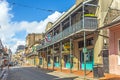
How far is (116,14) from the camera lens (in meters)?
30.6

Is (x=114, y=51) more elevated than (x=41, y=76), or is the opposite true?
(x=114, y=51)

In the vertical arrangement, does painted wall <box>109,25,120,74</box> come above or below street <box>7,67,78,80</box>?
above

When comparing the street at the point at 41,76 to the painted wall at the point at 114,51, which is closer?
the painted wall at the point at 114,51

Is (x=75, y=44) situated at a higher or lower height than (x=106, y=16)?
lower

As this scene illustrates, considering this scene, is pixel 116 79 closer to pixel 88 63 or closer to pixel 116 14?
pixel 116 14

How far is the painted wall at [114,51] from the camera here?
25.9m

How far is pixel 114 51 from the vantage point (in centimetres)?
2641

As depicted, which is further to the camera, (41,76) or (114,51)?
(41,76)

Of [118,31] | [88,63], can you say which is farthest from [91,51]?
[118,31]

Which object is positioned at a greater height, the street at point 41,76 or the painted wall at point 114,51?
the painted wall at point 114,51

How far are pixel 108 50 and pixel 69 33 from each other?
27.4ft

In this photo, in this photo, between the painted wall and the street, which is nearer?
the painted wall

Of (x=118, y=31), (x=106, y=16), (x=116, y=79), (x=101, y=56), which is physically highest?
(x=106, y=16)

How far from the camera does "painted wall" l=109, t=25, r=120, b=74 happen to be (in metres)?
25.9
